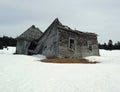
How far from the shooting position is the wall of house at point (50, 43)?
2115 centimetres

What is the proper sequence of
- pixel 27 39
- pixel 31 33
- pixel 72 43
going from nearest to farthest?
pixel 72 43 → pixel 27 39 → pixel 31 33

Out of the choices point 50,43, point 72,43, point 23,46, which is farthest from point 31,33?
point 72,43

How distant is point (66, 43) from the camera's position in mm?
21359

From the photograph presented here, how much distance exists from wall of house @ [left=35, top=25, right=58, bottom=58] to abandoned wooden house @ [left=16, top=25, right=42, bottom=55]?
5.41 metres

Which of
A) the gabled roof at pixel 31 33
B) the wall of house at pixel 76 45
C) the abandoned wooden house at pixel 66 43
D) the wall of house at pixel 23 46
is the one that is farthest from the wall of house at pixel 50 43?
the gabled roof at pixel 31 33

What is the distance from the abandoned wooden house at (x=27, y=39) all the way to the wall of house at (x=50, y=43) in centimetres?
541

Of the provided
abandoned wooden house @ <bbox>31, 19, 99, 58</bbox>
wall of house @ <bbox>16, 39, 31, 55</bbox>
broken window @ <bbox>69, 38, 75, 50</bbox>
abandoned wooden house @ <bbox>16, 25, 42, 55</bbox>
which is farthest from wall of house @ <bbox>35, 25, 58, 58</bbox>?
wall of house @ <bbox>16, 39, 31, 55</bbox>

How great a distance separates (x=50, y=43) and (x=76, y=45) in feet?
12.4

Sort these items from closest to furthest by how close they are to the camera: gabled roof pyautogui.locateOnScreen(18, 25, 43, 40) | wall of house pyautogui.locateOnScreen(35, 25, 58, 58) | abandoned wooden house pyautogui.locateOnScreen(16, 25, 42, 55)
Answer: wall of house pyautogui.locateOnScreen(35, 25, 58, 58), abandoned wooden house pyautogui.locateOnScreen(16, 25, 42, 55), gabled roof pyautogui.locateOnScreen(18, 25, 43, 40)

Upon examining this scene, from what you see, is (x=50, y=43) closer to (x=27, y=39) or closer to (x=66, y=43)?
(x=66, y=43)

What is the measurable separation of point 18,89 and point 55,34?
1491 cm

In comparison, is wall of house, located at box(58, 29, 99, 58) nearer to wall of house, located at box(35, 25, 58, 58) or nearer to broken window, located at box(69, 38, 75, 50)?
broken window, located at box(69, 38, 75, 50)

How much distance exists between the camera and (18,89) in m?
7.02

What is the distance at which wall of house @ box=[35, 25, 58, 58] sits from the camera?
21152 millimetres
